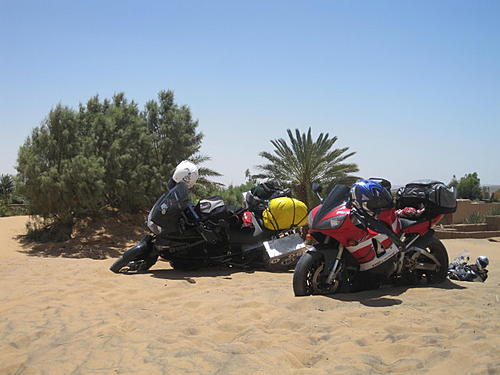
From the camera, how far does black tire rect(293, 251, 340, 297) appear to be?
5.34m

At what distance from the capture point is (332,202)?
5.64 meters

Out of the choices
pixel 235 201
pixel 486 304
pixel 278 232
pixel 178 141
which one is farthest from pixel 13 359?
pixel 178 141

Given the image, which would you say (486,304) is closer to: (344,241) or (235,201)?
(344,241)

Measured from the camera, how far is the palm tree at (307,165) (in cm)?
1781

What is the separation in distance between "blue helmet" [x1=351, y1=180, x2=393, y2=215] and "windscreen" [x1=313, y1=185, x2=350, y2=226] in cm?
15

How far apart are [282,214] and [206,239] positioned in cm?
118

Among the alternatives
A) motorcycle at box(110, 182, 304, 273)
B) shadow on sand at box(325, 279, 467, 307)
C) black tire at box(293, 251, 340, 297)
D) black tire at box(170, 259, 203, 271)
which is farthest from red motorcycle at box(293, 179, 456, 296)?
black tire at box(170, 259, 203, 271)

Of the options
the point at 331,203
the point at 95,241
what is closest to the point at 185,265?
the point at 331,203

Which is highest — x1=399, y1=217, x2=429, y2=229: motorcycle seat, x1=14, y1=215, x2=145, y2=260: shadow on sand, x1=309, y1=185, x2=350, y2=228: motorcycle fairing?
x1=309, y1=185, x2=350, y2=228: motorcycle fairing

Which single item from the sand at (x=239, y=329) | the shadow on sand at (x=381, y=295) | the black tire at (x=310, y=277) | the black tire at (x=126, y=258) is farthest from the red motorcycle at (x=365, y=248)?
the black tire at (x=126, y=258)

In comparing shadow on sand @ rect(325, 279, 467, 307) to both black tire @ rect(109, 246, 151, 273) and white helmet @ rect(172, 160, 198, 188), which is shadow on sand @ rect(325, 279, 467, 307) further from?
black tire @ rect(109, 246, 151, 273)

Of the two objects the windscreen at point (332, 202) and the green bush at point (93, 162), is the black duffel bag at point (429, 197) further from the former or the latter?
the green bush at point (93, 162)

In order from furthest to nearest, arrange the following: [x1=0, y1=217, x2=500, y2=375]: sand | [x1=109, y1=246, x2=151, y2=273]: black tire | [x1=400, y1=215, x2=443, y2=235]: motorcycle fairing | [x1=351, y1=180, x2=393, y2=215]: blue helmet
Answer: [x1=109, y1=246, x2=151, y2=273]: black tire < [x1=400, y1=215, x2=443, y2=235]: motorcycle fairing < [x1=351, y1=180, x2=393, y2=215]: blue helmet < [x1=0, y1=217, x2=500, y2=375]: sand

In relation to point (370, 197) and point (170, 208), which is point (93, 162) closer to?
point (170, 208)
